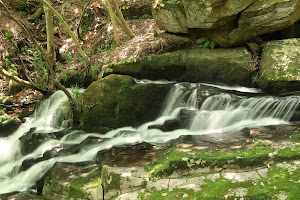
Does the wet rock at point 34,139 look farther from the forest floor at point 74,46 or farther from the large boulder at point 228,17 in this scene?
the large boulder at point 228,17

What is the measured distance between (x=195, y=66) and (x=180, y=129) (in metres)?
2.71

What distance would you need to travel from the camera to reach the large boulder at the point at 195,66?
26.9ft

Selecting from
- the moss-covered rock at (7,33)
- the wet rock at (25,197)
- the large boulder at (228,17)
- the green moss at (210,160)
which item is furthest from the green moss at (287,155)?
the moss-covered rock at (7,33)

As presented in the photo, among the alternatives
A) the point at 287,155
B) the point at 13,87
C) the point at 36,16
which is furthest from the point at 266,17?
the point at 36,16

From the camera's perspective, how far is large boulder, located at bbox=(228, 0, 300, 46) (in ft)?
24.8

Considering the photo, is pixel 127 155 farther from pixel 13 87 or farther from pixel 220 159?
pixel 13 87

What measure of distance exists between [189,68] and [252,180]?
5.48 m

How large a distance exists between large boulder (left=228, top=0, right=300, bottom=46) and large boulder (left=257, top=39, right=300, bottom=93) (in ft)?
1.81

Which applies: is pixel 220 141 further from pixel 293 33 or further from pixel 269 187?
pixel 293 33

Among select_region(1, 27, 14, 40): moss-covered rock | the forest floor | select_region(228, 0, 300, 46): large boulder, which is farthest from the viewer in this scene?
select_region(1, 27, 14, 40): moss-covered rock

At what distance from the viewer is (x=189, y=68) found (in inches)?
344

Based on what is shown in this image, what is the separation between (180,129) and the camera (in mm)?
6719

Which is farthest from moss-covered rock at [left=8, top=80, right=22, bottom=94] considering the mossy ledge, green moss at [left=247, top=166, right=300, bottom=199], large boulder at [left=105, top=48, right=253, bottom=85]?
green moss at [left=247, top=166, right=300, bottom=199]

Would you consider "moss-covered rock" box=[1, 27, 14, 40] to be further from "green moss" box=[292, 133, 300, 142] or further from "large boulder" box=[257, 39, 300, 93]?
"green moss" box=[292, 133, 300, 142]
